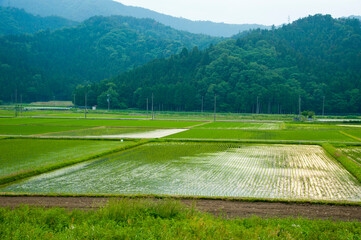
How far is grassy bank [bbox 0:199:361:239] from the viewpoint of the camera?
6.27 m

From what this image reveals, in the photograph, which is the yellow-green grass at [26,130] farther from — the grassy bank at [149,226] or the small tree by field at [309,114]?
the small tree by field at [309,114]

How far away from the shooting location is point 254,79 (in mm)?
100625

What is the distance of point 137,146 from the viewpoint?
2275 cm

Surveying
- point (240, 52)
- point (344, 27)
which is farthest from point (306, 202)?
point (344, 27)

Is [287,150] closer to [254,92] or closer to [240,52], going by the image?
[254,92]

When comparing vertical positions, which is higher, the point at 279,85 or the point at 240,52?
the point at 240,52

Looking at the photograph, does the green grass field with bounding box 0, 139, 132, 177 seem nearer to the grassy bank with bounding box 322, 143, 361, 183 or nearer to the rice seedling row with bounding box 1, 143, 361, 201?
the rice seedling row with bounding box 1, 143, 361, 201

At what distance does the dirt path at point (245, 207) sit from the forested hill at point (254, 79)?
8000 centimetres

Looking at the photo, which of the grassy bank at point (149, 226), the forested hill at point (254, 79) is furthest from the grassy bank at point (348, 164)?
the forested hill at point (254, 79)

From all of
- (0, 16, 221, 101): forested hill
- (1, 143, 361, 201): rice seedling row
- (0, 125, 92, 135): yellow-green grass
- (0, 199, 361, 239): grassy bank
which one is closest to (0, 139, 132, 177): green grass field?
(1, 143, 361, 201): rice seedling row

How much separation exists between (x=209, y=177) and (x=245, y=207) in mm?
4041

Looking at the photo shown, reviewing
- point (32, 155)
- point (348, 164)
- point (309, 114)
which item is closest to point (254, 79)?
point (309, 114)

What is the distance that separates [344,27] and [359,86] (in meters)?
59.9

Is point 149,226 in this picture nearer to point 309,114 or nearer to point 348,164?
point 348,164
